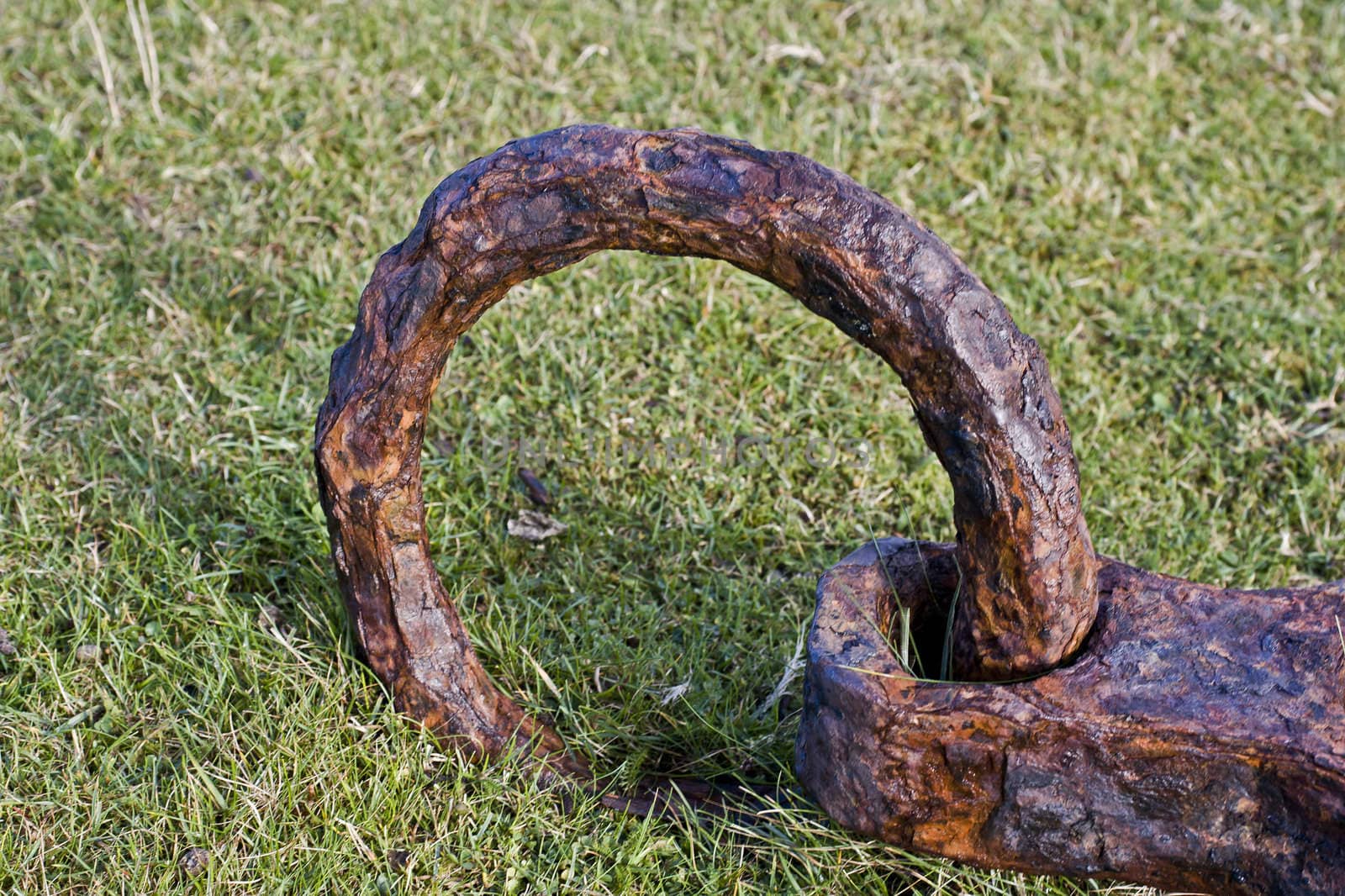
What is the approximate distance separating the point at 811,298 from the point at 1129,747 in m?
0.98

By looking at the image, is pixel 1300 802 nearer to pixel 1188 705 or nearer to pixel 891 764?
pixel 1188 705

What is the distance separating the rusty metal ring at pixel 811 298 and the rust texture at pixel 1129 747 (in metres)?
0.15

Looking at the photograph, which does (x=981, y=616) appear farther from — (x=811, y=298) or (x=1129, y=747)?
(x=811, y=298)

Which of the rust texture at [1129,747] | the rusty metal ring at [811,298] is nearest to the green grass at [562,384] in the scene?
the rust texture at [1129,747]

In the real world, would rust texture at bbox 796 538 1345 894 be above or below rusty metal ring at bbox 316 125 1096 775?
below

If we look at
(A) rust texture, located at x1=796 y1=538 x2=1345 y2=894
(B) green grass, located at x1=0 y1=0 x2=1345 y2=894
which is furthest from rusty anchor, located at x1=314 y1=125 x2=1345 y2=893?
(B) green grass, located at x1=0 y1=0 x2=1345 y2=894

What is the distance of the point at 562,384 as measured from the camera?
3986 mm

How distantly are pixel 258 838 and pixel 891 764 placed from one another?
1297 mm

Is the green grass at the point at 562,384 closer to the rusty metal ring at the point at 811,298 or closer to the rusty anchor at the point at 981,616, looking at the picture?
the rusty anchor at the point at 981,616

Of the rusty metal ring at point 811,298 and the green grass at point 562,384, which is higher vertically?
the rusty metal ring at point 811,298

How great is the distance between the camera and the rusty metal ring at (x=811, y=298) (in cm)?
232

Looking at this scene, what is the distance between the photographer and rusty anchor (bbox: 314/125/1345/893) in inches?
91.4

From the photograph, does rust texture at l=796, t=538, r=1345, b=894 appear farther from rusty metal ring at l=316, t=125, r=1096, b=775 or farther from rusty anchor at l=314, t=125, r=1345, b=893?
rusty metal ring at l=316, t=125, r=1096, b=775

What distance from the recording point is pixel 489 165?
2.46 meters
